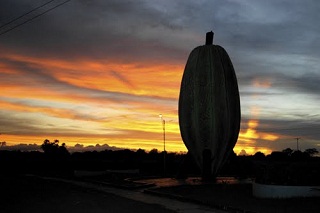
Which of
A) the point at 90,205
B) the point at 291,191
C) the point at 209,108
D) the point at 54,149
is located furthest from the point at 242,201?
the point at 54,149

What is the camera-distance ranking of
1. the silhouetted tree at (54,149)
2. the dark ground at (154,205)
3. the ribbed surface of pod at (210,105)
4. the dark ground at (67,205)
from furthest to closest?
1. the silhouetted tree at (54,149)
2. the ribbed surface of pod at (210,105)
3. the dark ground at (67,205)
4. the dark ground at (154,205)

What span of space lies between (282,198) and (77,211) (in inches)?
456

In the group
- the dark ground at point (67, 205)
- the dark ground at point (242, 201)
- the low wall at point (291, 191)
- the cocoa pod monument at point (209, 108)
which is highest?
the cocoa pod monument at point (209, 108)

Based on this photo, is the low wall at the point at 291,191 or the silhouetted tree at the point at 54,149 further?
the silhouetted tree at the point at 54,149

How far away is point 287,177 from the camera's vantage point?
88.4 ft

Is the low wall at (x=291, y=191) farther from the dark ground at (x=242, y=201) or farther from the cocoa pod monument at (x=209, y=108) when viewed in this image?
the cocoa pod monument at (x=209, y=108)

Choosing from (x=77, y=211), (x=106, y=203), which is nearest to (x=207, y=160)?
(x=106, y=203)

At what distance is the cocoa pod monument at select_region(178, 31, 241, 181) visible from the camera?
126 feet

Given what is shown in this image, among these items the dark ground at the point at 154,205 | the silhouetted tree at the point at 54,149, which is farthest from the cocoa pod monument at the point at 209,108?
the silhouetted tree at the point at 54,149

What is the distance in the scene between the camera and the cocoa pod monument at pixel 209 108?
38438 mm

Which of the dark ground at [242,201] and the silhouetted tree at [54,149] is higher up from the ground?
the silhouetted tree at [54,149]

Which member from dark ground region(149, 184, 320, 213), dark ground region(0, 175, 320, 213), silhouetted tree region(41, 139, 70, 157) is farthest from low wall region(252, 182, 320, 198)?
silhouetted tree region(41, 139, 70, 157)

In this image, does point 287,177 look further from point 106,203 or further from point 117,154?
point 117,154

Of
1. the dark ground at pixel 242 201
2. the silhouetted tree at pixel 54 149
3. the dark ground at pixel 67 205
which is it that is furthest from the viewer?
the silhouetted tree at pixel 54 149
